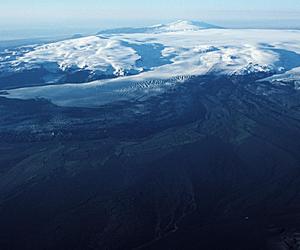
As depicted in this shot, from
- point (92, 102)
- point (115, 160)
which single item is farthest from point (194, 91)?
point (115, 160)

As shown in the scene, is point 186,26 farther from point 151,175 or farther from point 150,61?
point 151,175

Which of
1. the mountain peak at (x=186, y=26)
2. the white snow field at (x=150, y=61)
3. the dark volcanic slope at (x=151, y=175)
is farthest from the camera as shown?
the mountain peak at (x=186, y=26)

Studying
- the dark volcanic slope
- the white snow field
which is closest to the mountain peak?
the white snow field

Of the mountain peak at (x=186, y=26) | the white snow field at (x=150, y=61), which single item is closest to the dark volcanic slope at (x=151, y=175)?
the white snow field at (x=150, y=61)

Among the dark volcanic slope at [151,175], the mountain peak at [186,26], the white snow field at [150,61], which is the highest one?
the dark volcanic slope at [151,175]

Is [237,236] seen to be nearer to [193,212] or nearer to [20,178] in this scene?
[193,212]

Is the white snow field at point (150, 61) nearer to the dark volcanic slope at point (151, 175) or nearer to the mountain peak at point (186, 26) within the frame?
the dark volcanic slope at point (151, 175)

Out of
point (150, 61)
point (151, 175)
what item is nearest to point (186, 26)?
point (150, 61)
